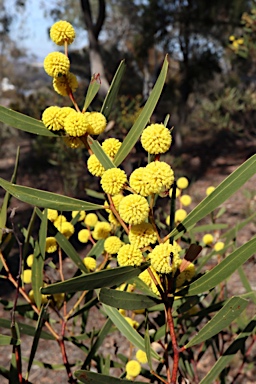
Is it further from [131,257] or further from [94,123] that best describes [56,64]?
[131,257]

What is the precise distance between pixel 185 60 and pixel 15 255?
4680 mm

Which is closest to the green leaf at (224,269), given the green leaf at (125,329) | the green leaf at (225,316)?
the green leaf at (225,316)

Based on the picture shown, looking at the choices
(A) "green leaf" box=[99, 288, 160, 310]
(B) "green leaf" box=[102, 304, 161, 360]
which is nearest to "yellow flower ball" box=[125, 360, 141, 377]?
(B) "green leaf" box=[102, 304, 161, 360]

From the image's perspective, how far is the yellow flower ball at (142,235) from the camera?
429mm

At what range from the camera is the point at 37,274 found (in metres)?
0.63

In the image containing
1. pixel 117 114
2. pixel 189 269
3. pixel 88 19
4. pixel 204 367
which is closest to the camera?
pixel 189 269

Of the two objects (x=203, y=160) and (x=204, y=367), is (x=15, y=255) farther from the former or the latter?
(x=203, y=160)

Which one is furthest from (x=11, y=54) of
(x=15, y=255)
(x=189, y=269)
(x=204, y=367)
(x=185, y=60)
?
(x=189, y=269)

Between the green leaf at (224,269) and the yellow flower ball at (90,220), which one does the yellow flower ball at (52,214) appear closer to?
the yellow flower ball at (90,220)

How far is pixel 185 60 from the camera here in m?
6.92

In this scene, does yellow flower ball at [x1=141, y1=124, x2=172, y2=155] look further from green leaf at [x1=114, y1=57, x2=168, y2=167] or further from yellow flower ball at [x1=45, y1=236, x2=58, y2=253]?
yellow flower ball at [x1=45, y1=236, x2=58, y2=253]

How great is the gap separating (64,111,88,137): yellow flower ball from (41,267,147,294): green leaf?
16cm

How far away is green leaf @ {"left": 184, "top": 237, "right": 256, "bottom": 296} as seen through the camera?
0.43 meters

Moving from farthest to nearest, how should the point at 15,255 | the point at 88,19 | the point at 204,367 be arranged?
the point at 88,19 → the point at 15,255 → the point at 204,367
